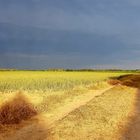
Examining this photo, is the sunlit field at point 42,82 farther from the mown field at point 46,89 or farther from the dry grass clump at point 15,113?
the dry grass clump at point 15,113

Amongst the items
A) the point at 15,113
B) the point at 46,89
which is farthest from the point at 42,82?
the point at 15,113

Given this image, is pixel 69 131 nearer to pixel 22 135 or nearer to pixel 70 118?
pixel 22 135

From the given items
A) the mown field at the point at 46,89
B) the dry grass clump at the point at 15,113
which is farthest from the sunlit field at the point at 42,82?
the dry grass clump at the point at 15,113

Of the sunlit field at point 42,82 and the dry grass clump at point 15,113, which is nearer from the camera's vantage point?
the dry grass clump at point 15,113

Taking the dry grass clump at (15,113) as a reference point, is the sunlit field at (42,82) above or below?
above

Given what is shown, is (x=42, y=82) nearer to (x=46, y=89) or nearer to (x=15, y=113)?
(x=46, y=89)

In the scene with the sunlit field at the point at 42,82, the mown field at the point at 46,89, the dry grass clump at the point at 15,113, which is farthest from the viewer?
the sunlit field at the point at 42,82

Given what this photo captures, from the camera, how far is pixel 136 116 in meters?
18.5

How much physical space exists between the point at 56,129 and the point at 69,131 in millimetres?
443

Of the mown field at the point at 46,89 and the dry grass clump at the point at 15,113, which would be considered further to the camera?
the mown field at the point at 46,89

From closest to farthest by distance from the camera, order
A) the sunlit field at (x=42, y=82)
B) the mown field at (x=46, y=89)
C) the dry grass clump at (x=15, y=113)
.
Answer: the dry grass clump at (x=15, y=113) → the mown field at (x=46, y=89) → the sunlit field at (x=42, y=82)

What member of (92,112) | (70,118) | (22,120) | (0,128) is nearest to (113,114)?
(92,112)

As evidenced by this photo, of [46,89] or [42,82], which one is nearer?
[46,89]

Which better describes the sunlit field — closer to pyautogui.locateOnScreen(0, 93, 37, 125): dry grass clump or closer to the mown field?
the mown field
